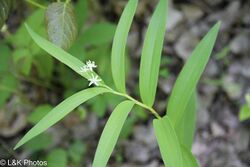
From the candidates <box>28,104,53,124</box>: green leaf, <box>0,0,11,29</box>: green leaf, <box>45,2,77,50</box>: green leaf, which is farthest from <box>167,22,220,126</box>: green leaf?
<box>28,104,53,124</box>: green leaf

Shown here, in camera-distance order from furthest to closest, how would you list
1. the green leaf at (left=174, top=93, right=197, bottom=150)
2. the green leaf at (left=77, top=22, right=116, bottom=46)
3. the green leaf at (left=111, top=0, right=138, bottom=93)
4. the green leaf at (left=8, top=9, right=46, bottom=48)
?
the green leaf at (left=77, top=22, right=116, bottom=46) < the green leaf at (left=8, top=9, right=46, bottom=48) < the green leaf at (left=174, top=93, right=197, bottom=150) < the green leaf at (left=111, top=0, right=138, bottom=93)

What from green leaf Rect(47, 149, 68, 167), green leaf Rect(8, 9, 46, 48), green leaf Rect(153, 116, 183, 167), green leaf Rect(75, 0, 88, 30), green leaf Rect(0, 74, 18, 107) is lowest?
green leaf Rect(153, 116, 183, 167)

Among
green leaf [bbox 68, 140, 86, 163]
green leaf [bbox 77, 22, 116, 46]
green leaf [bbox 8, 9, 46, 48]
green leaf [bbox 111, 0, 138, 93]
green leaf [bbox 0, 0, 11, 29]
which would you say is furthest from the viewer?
green leaf [bbox 68, 140, 86, 163]

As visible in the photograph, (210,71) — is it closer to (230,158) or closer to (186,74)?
(230,158)

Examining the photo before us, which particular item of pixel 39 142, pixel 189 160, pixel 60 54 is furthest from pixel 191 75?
pixel 39 142

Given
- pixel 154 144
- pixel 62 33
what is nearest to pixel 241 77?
pixel 154 144

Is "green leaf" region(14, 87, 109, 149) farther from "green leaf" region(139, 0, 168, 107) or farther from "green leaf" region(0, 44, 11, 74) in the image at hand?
"green leaf" region(0, 44, 11, 74)
